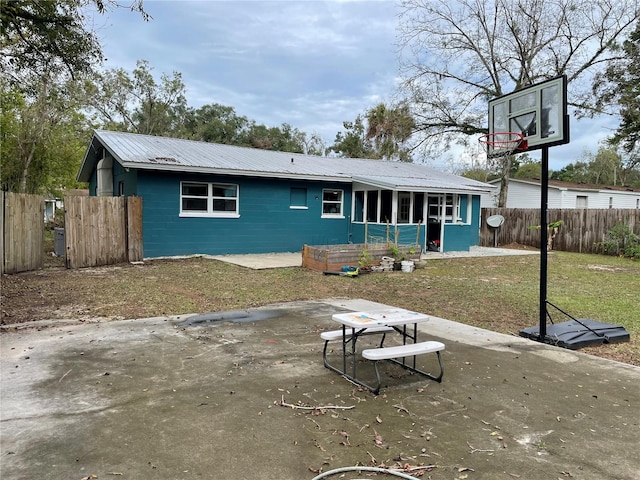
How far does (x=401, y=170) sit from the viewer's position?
802 inches

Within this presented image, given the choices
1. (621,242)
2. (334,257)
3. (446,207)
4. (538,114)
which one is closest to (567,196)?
(621,242)

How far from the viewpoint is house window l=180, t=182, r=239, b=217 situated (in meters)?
13.2

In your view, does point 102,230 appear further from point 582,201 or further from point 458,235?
point 582,201

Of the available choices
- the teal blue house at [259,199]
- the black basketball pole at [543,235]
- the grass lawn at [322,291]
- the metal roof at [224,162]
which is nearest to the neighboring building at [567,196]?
the metal roof at [224,162]

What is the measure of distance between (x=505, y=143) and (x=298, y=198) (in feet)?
31.6

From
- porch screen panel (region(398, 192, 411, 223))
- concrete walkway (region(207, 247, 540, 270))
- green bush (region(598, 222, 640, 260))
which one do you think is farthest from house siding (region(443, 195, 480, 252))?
green bush (region(598, 222, 640, 260))

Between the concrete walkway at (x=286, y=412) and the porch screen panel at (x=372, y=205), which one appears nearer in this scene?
the concrete walkway at (x=286, y=412)

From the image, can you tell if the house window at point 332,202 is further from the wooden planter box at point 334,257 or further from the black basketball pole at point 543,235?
the black basketball pole at point 543,235

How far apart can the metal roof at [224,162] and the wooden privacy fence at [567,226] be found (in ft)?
11.3

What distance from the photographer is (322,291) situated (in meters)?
8.67

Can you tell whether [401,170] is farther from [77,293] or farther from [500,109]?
[77,293]

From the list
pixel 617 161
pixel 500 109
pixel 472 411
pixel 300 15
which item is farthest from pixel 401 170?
pixel 617 161

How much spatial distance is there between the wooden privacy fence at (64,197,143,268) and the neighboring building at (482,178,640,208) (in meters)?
21.2

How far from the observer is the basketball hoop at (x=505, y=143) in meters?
5.97
